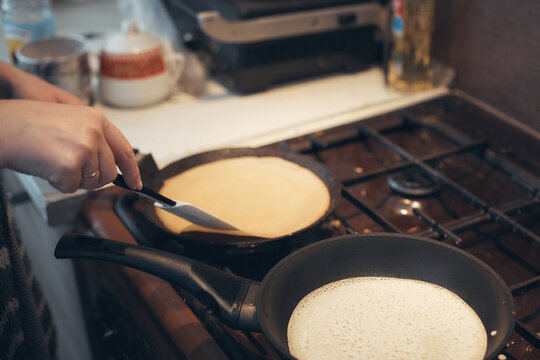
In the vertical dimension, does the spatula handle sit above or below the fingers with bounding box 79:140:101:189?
below

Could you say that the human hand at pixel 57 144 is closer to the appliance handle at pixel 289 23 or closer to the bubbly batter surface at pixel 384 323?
the bubbly batter surface at pixel 384 323

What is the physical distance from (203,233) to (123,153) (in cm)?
15

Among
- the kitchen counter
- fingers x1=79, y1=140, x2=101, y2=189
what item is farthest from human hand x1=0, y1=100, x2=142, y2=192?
the kitchen counter

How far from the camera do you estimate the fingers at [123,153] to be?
632mm

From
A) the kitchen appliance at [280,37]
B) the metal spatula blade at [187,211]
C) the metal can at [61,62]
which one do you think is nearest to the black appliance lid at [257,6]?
the kitchen appliance at [280,37]

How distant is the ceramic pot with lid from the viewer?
1.15 m

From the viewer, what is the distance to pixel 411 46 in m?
1.19

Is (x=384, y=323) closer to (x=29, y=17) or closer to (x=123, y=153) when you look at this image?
(x=123, y=153)

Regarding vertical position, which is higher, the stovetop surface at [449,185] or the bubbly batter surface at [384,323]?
the bubbly batter surface at [384,323]

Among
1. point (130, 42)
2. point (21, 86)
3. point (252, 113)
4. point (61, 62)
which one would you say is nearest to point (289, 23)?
point (252, 113)

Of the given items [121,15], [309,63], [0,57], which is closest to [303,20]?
[309,63]

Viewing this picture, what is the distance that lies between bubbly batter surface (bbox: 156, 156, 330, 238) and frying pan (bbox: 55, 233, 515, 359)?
0.11m

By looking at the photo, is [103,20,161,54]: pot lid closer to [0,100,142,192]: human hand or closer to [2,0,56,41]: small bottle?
[2,0,56,41]: small bottle

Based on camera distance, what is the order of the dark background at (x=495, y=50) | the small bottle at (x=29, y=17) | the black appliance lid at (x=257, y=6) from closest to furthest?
1. the dark background at (x=495, y=50)
2. the black appliance lid at (x=257, y=6)
3. the small bottle at (x=29, y=17)
